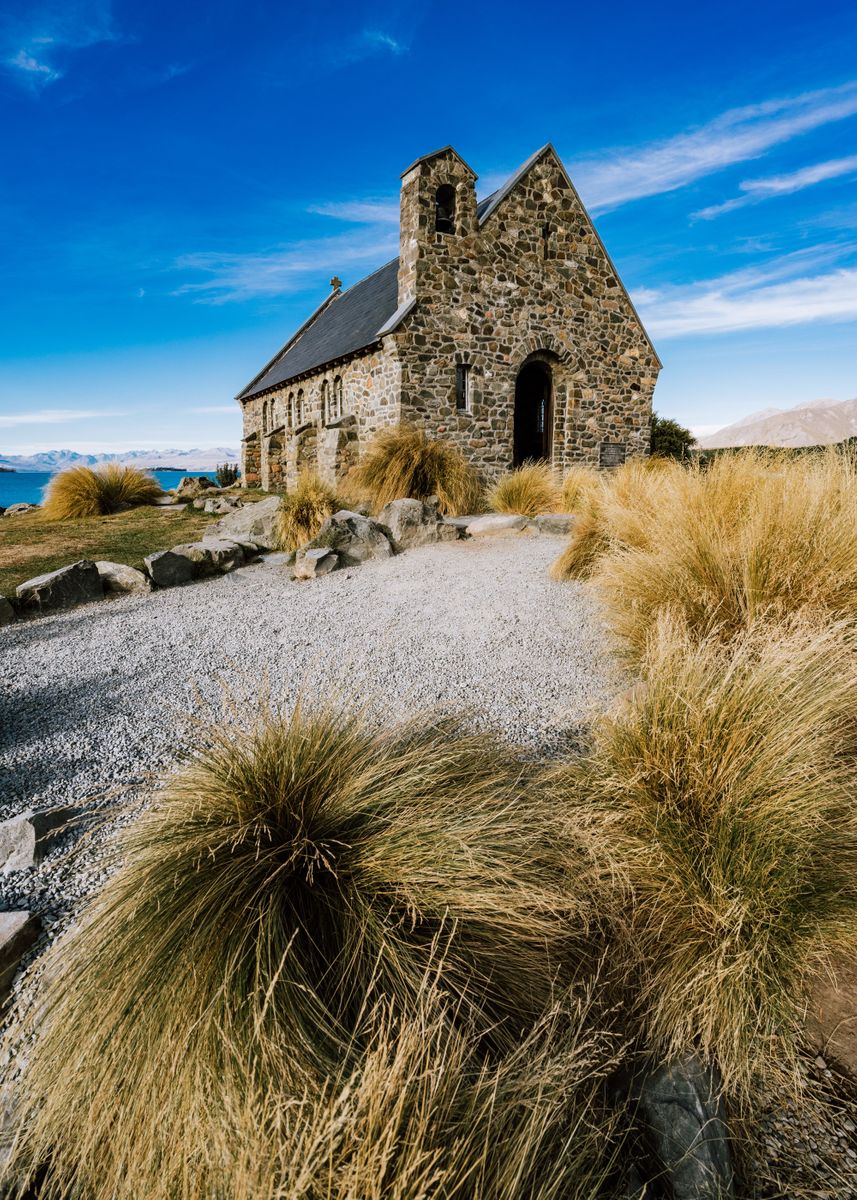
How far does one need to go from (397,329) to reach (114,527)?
612 centimetres

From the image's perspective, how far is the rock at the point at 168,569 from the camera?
6859 mm

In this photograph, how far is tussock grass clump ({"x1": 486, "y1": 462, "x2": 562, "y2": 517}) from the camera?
31.8 feet

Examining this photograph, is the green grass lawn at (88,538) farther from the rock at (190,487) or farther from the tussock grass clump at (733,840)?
the tussock grass clump at (733,840)

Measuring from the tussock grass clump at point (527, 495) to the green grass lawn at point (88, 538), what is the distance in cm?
479

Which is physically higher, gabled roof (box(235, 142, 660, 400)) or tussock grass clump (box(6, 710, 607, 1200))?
gabled roof (box(235, 142, 660, 400))

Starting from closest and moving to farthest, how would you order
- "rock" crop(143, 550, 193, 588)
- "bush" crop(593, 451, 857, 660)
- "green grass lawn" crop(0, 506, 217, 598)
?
1. "bush" crop(593, 451, 857, 660)
2. "rock" crop(143, 550, 193, 588)
3. "green grass lawn" crop(0, 506, 217, 598)

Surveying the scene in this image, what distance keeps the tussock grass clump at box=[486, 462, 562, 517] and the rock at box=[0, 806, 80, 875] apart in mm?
7942

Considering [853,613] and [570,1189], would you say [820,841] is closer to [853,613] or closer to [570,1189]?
[570,1189]

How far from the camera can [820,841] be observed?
6.88ft

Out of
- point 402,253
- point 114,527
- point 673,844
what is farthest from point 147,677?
point 402,253

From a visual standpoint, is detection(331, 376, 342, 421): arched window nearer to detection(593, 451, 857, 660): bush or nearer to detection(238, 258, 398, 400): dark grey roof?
detection(238, 258, 398, 400): dark grey roof

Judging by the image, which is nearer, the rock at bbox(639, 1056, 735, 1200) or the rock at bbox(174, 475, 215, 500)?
the rock at bbox(639, 1056, 735, 1200)

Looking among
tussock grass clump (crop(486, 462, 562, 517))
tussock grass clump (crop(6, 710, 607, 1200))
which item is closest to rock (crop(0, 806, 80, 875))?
tussock grass clump (crop(6, 710, 607, 1200))

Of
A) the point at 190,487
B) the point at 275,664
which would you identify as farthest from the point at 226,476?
the point at 275,664
